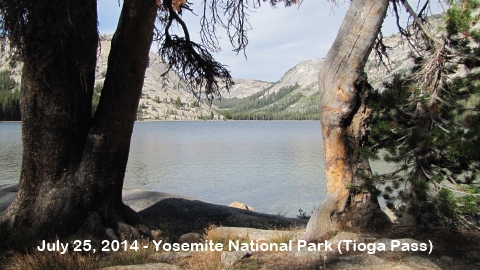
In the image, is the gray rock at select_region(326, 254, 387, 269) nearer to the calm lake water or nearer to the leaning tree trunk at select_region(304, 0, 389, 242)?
the leaning tree trunk at select_region(304, 0, 389, 242)

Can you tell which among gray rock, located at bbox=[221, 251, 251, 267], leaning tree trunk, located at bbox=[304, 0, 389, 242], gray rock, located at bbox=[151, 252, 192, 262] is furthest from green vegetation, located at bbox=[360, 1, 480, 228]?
gray rock, located at bbox=[151, 252, 192, 262]

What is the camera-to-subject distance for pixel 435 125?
4.30 metres

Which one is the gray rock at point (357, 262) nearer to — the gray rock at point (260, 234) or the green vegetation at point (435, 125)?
the green vegetation at point (435, 125)

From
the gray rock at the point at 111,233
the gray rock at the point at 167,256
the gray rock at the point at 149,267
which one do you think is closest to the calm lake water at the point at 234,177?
A: the gray rock at the point at 111,233

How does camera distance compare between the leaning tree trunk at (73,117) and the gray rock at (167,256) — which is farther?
the leaning tree trunk at (73,117)

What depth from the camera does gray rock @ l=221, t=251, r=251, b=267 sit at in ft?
11.1

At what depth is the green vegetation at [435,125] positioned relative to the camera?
3.91 m

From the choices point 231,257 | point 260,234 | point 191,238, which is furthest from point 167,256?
point 260,234

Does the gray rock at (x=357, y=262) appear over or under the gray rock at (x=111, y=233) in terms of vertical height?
over

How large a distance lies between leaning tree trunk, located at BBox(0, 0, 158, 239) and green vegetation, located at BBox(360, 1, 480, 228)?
2906mm

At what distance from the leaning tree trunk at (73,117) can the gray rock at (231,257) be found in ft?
5.82

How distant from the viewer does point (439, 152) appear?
4180 millimetres

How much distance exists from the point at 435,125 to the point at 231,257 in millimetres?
2729

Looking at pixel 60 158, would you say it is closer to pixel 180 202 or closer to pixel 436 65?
pixel 180 202
